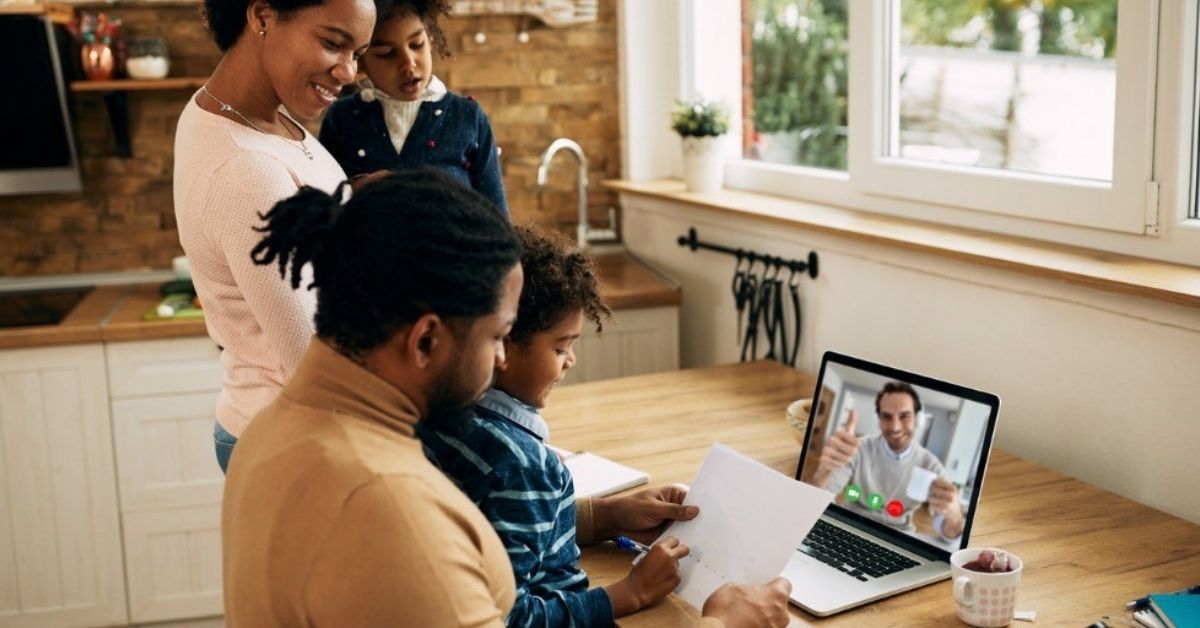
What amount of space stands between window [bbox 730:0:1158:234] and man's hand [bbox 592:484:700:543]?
0.87 meters

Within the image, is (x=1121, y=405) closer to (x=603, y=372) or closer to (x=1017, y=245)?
(x=1017, y=245)

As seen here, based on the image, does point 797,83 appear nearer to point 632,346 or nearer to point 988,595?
point 632,346

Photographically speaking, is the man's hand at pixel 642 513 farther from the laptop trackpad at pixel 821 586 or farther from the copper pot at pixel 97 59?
the copper pot at pixel 97 59

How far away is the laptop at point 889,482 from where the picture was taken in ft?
5.02

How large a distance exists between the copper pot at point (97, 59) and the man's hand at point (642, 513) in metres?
2.12

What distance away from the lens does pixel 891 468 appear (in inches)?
65.8

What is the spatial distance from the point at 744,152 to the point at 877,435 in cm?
151

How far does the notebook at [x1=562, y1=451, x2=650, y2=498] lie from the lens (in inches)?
Result: 72.4

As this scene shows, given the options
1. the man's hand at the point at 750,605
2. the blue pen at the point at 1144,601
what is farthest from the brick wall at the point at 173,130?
the blue pen at the point at 1144,601


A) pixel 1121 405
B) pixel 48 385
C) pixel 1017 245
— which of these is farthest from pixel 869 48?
pixel 48 385

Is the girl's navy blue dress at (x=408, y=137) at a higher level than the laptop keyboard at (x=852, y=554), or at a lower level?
higher

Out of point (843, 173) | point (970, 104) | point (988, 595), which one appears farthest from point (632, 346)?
point (988, 595)

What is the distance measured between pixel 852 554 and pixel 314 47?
0.94 metres

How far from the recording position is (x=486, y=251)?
1069 millimetres
